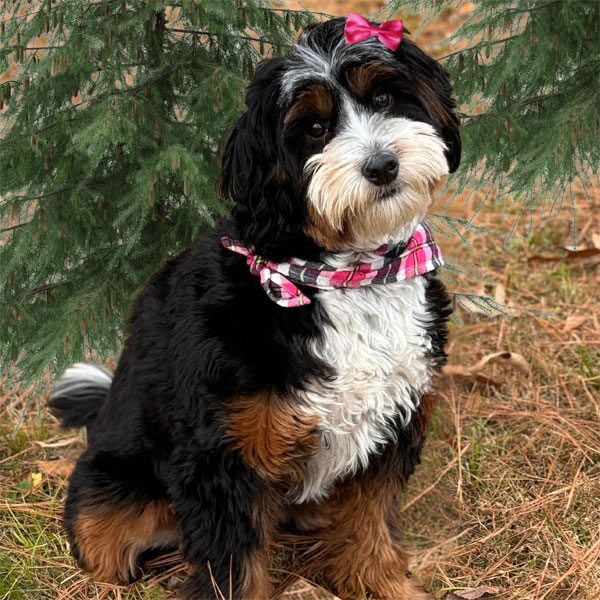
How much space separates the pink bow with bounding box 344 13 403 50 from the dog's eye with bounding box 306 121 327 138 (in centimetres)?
26

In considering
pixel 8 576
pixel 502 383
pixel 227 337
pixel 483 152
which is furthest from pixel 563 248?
pixel 8 576

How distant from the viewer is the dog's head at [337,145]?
7.96ft

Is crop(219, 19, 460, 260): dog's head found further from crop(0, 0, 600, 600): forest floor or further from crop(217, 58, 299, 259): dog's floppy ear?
crop(0, 0, 600, 600): forest floor

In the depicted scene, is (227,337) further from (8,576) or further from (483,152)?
(483,152)

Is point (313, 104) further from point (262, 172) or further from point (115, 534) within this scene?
point (115, 534)

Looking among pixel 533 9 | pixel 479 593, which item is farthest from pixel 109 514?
pixel 533 9

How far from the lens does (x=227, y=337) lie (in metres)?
2.70

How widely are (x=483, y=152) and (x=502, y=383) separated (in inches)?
49.2

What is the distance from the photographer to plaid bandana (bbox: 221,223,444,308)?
105 inches

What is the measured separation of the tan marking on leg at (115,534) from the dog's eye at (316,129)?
5.09ft

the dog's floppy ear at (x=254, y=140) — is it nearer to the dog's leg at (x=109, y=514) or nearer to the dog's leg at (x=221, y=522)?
the dog's leg at (x=221, y=522)

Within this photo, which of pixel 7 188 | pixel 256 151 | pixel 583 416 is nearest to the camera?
pixel 256 151

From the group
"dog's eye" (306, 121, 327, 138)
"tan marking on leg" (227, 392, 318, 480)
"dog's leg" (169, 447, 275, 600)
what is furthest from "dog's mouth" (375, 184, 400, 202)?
"dog's leg" (169, 447, 275, 600)

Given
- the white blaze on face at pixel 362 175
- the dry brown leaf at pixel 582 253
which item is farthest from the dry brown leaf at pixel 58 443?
the dry brown leaf at pixel 582 253
